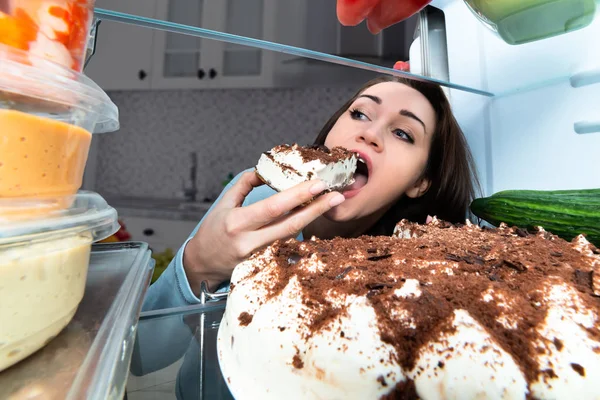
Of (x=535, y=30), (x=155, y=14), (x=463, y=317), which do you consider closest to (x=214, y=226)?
(x=463, y=317)

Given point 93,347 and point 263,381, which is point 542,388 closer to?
point 263,381

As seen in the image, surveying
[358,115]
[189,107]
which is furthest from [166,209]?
[358,115]

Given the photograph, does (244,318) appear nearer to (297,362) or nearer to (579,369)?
(297,362)

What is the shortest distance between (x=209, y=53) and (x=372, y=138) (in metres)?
2.32

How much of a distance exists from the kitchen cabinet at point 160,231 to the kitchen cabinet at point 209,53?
107 centimetres

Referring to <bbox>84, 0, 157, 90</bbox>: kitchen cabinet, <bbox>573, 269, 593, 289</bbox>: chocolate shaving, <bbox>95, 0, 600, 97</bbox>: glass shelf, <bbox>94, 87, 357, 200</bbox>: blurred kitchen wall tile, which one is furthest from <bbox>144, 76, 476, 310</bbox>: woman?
<bbox>84, 0, 157, 90</bbox>: kitchen cabinet

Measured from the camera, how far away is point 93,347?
370 mm

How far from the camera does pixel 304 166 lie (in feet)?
2.16

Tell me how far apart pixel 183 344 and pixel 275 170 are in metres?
0.33

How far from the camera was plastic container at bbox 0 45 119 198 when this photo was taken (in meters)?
0.32

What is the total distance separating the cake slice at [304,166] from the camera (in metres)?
0.66

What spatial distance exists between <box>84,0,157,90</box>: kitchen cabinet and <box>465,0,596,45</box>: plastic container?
2.80 m

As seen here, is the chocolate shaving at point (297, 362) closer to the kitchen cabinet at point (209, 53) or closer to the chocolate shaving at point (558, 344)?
the chocolate shaving at point (558, 344)

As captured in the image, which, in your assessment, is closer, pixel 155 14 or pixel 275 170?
pixel 275 170
